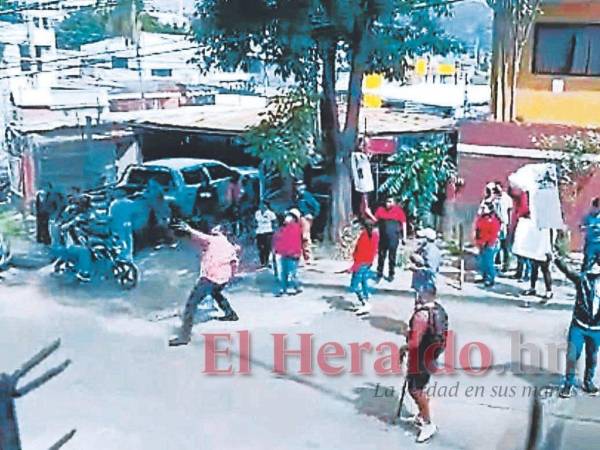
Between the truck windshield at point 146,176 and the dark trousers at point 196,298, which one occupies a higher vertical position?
the truck windshield at point 146,176

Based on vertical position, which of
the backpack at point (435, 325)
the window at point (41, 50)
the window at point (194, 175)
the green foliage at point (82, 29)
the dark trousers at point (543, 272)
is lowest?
the dark trousers at point (543, 272)

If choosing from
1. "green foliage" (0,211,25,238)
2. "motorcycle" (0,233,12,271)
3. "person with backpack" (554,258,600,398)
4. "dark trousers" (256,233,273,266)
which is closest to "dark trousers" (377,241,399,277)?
"dark trousers" (256,233,273,266)

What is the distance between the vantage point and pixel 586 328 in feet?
17.8

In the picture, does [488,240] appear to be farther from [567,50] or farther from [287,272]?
[567,50]

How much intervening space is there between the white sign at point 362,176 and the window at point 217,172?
1.25 meters

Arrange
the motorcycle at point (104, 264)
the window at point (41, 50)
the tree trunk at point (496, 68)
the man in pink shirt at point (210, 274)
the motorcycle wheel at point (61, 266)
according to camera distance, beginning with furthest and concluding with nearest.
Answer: the tree trunk at point (496, 68), the window at point (41, 50), the motorcycle wheel at point (61, 266), the motorcycle at point (104, 264), the man in pink shirt at point (210, 274)

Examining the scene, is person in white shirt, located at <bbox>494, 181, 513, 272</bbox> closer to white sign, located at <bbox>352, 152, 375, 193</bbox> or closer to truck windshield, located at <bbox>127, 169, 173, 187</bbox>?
white sign, located at <bbox>352, 152, 375, 193</bbox>

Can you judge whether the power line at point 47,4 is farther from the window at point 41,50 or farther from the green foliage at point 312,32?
the green foliage at point 312,32

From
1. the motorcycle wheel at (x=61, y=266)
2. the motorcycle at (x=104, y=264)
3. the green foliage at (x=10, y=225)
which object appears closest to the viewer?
the motorcycle at (x=104, y=264)

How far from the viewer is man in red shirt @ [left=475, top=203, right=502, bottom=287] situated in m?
8.10

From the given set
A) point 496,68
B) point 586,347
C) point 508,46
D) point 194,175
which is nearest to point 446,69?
point 496,68

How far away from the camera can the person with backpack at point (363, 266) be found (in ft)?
24.2

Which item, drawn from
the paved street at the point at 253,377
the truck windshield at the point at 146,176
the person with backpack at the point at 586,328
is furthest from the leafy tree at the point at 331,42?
the person with backpack at the point at 586,328

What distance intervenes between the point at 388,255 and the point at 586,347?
300cm
